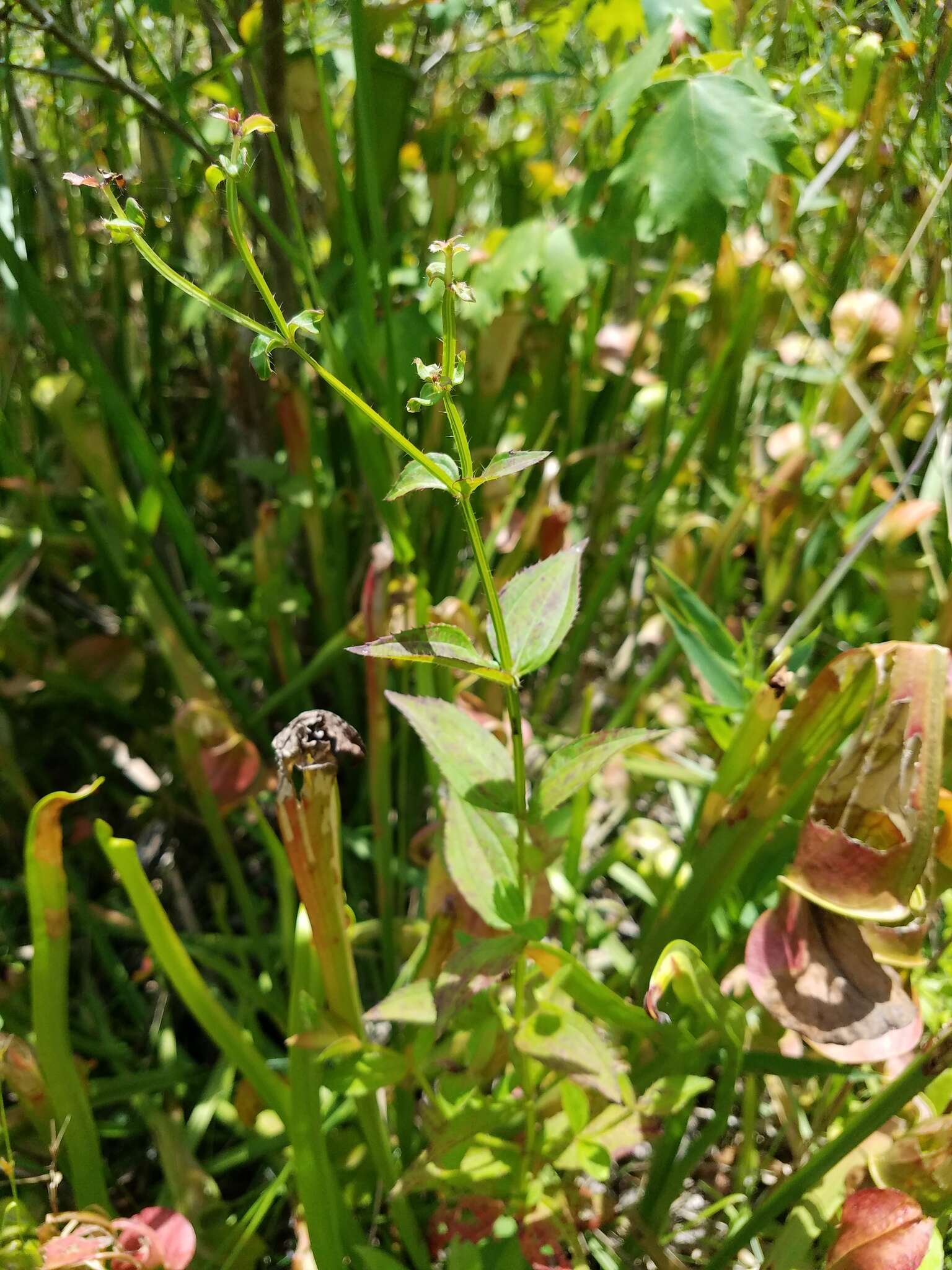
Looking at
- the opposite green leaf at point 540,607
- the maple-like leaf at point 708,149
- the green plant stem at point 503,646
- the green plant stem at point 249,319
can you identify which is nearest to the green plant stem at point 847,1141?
the green plant stem at point 503,646

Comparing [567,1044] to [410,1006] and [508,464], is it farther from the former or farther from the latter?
[508,464]

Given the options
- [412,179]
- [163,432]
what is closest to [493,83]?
[412,179]

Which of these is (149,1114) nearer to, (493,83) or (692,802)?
(692,802)

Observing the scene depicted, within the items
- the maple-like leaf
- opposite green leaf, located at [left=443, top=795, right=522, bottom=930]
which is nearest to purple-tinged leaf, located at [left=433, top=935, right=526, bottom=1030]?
opposite green leaf, located at [left=443, top=795, right=522, bottom=930]

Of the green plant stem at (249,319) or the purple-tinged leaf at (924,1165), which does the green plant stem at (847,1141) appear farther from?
the green plant stem at (249,319)

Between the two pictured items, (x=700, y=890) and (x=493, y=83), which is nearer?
(x=700, y=890)

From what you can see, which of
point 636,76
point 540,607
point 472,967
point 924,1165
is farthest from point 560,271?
point 924,1165
